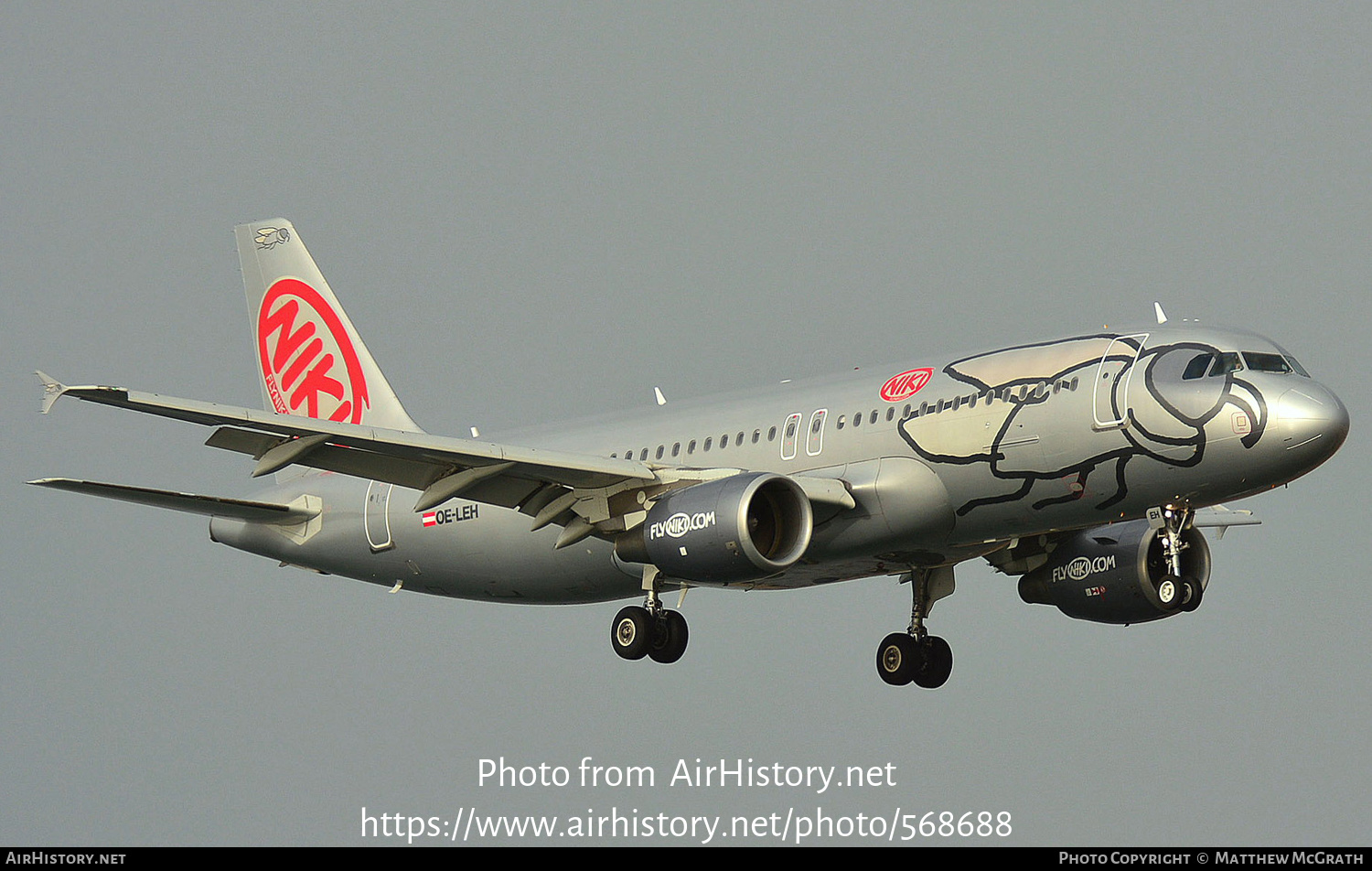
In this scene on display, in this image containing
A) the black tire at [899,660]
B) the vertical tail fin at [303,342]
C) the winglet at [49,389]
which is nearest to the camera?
the winglet at [49,389]

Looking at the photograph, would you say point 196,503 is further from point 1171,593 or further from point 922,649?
point 1171,593

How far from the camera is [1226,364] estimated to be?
31953 millimetres

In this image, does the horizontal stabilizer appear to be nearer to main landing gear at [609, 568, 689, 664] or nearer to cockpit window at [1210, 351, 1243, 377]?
main landing gear at [609, 568, 689, 664]

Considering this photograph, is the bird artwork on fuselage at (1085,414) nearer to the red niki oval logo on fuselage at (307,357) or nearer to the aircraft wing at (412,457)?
the aircraft wing at (412,457)

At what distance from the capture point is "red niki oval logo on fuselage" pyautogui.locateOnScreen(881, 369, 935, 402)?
34.6m

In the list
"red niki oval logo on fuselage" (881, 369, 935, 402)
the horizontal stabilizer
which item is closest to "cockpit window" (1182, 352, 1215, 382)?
"red niki oval logo on fuselage" (881, 369, 935, 402)

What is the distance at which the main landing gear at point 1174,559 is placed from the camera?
33.3 metres

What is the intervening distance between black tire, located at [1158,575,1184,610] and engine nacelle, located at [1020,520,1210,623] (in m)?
2.62

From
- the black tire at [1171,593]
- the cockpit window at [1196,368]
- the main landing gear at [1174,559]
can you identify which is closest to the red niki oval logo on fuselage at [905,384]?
the main landing gear at [1174,559]

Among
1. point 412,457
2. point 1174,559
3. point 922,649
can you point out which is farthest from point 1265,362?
point 412,457

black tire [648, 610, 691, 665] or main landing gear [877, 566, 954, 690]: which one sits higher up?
main landing gear [877, 566, 954, 690]

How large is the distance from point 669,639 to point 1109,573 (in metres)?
8.85

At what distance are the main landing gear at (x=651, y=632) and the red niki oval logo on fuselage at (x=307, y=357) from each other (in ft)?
35.7

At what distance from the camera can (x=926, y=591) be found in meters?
40.0
